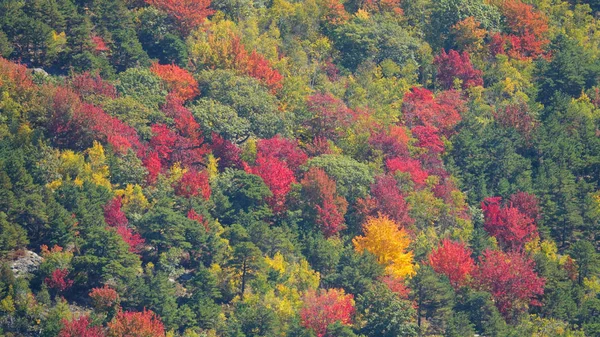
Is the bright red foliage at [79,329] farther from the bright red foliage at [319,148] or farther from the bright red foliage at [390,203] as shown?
the bright red foliage at [319,148]

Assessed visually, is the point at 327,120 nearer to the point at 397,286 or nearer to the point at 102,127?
the point at 102,127

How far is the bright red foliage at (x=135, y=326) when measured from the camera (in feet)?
288

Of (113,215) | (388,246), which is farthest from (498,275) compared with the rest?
(113,215)

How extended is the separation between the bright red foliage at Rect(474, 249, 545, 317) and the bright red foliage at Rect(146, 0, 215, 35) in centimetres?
2978

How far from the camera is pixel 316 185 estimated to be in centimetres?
10188

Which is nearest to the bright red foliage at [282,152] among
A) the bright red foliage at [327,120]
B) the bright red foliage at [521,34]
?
the bright red foliage at [327,120]

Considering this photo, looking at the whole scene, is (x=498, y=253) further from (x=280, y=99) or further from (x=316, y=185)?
(x=280, y=99)

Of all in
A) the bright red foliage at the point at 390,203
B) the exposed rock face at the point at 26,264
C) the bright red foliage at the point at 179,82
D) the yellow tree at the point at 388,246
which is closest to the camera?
the exposed rock face at the point at 26,264

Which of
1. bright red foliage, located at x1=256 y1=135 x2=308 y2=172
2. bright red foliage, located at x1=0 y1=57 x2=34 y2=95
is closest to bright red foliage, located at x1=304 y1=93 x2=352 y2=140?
bright red foliage, located at x1=256 y1=135 x2=308 y2=172

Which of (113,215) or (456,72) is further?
(456,72)

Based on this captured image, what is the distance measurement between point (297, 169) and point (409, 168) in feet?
25.8

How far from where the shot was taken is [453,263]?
99.5m

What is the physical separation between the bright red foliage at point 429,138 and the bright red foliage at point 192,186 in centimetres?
1812

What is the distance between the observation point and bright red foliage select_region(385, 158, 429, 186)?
108062mm
